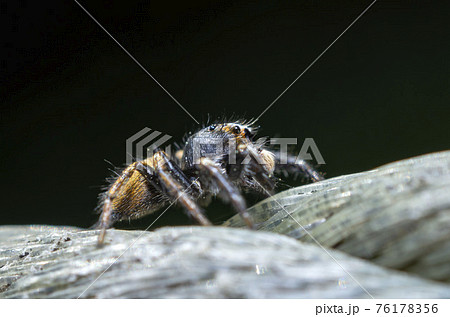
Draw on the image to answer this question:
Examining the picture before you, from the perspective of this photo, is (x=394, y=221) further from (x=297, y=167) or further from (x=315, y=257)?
(x=297, y=167)

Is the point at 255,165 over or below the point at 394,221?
over

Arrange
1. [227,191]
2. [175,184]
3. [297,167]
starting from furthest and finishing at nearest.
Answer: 1. [297,167]
2. [175,184]
3. [227,191]

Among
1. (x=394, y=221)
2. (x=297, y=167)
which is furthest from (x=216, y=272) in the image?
(x=297, y=167)

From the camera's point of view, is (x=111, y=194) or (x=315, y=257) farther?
(x=111, y=194)

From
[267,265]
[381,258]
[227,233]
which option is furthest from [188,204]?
[381,258]

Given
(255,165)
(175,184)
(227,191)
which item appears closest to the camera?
(227,191)

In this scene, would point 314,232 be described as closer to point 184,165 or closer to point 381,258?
point 381,258
